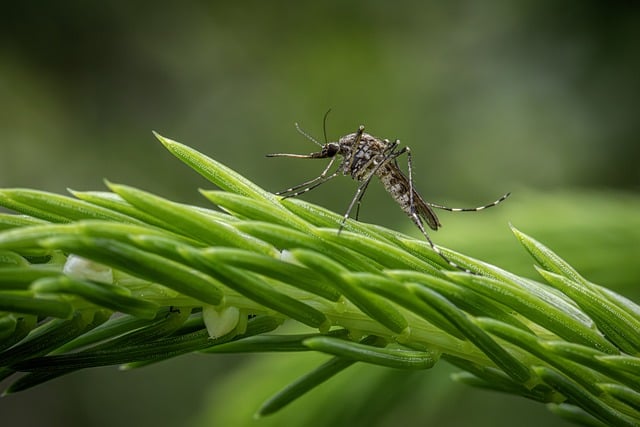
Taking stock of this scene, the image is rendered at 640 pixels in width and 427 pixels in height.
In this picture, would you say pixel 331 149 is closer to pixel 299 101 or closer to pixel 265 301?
pixel 265 301

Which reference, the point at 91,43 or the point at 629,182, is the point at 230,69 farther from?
the point at 629,182

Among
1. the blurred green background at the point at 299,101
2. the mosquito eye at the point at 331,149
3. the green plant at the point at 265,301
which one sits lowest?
the green plant at the point at 265,301

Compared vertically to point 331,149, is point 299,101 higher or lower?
higher

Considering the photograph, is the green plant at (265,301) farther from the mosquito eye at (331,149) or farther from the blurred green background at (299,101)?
the blurred green background at (299,101)

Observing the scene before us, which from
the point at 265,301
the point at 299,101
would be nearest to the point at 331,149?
the point at 265,301

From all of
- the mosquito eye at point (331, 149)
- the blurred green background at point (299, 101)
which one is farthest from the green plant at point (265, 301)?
the blurred green background at point (299, 101)

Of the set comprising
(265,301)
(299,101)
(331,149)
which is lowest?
(265,301)

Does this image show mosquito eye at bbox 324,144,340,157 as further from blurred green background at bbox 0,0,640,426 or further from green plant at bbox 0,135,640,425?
blurred green background at bbox 0,0,640,426

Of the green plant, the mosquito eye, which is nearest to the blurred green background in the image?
the mosquito eye
